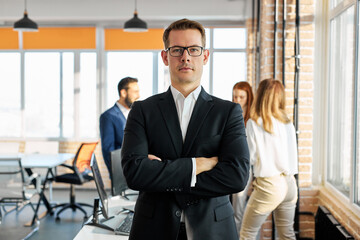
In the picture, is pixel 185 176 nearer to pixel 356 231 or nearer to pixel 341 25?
pixel 356 231

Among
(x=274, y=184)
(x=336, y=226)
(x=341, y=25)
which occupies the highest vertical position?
(x=341, y=25)

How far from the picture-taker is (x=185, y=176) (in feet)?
5.34

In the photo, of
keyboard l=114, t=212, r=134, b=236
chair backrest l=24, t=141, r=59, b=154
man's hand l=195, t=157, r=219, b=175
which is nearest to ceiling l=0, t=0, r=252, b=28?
chair backrest l=24, t=141, r=59, b=154

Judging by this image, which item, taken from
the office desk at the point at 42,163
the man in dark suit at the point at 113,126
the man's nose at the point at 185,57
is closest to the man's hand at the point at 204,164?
the man's nose at the point at 185,57

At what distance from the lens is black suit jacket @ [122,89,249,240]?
1.61 meters

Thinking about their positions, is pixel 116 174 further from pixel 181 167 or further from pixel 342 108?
pixel 342 108

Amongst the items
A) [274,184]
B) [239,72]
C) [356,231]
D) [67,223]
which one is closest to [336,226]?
[356,231]

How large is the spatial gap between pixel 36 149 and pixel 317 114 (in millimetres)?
5228

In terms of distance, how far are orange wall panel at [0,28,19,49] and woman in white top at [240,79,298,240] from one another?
655 cm

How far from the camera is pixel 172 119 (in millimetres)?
1658

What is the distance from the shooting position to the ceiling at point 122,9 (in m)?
7.55

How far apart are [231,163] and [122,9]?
6.46m

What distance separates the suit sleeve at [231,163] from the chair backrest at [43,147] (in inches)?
239

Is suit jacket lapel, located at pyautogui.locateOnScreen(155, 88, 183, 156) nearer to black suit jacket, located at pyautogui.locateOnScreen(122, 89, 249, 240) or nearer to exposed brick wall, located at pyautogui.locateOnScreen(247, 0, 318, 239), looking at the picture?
black suit jacket, located at pyautogui.locateOnScreen(122, 89, 249, 240)
